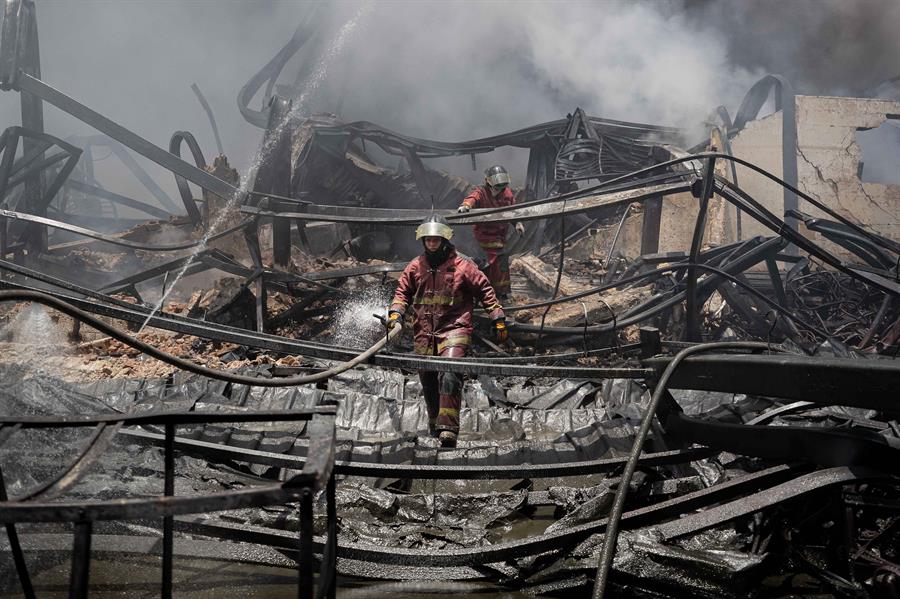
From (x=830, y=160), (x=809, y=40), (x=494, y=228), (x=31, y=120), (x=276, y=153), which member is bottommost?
(x=494, y=228)

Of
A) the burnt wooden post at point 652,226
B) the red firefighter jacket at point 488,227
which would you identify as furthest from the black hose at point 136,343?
the burnt wooden post at point 652,226

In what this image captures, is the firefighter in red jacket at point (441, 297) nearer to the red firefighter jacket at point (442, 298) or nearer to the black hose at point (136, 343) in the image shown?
the red firefighter jacket at point (442, 298)

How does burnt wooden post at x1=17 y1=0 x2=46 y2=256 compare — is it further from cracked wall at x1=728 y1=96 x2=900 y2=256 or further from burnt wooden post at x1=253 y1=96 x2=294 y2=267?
cracked wall at x1=728 y1=96 x2=900 y2=256

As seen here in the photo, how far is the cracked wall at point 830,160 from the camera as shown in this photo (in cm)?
1248

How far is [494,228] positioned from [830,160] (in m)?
8.19

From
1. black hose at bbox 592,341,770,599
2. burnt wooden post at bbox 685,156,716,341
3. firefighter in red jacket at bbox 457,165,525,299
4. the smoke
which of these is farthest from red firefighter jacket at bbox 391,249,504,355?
the smoke

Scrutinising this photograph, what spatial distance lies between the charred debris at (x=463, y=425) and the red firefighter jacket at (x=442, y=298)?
1.79ft

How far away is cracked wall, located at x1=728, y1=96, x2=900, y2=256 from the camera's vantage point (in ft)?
41.0

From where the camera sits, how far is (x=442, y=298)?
5859mm

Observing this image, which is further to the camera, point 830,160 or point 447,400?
point 830,160

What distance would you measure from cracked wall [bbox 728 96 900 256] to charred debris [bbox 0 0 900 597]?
3.43 meters

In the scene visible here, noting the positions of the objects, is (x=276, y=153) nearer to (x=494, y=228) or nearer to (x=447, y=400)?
(x=494, y=228)

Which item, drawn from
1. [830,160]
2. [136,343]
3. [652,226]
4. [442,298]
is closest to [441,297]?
[442,298]

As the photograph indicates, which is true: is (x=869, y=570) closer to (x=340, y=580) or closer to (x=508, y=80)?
(x=340, y=580)
